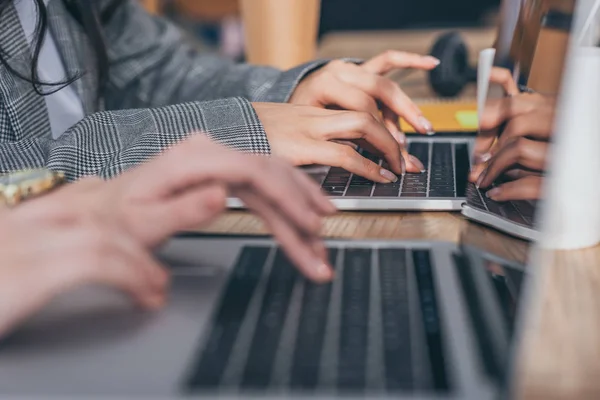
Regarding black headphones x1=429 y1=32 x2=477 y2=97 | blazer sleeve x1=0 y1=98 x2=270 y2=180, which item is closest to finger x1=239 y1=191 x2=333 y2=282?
blazer sleeve x1=0 y1=98 x2=270 y2=180

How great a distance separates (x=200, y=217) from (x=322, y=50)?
4.36 ft

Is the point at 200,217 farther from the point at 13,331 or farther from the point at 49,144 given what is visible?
the point at 49,144

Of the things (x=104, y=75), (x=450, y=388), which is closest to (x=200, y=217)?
(x=450, y=388)

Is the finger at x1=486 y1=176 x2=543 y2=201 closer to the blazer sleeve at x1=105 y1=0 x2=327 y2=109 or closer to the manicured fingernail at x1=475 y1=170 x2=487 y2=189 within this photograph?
the manicured fingernail at x1=475 y1=170 x2=487 y2=189

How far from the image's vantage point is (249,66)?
3.30 ft

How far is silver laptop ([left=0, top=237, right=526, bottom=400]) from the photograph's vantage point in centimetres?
34

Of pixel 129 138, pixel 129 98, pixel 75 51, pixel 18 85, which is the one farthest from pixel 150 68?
pixel 129 138

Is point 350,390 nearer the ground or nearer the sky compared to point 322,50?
nearer the sky

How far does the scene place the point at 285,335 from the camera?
0.38 m

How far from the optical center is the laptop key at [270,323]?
34 centimetres

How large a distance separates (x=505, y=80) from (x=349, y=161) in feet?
0.51

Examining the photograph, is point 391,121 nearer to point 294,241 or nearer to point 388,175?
point 388,175

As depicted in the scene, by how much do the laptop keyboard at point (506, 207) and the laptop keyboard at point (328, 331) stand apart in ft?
0.31

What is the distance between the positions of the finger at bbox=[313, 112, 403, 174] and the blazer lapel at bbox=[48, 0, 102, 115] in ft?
1.14
